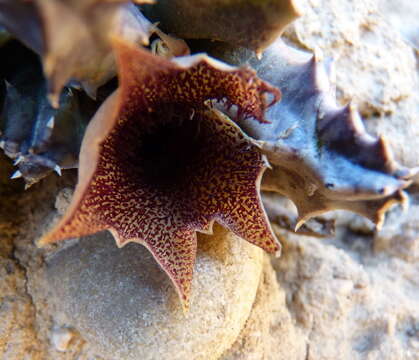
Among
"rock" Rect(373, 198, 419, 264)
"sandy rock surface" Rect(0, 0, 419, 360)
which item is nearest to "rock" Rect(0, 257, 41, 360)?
"sandy rock surface" Rect(0, 0, 419, 360)

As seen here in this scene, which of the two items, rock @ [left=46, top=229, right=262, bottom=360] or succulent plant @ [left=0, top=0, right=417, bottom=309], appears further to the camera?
rock @ [left=46, top=229, right=262, bottom=360]

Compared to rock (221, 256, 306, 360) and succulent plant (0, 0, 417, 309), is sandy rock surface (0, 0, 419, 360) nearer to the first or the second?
rock (221, 256, 306, 360)

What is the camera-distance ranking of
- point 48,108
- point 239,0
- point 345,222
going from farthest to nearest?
point 345,222, point 48,108, point 239,0

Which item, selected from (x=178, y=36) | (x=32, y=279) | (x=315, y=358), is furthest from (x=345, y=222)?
(x=32, y=279)

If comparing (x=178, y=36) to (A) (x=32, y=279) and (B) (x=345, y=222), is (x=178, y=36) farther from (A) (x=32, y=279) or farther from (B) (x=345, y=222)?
(B) (x=345, y=222)

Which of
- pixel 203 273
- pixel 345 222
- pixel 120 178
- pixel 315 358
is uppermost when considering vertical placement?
pixel 120 178

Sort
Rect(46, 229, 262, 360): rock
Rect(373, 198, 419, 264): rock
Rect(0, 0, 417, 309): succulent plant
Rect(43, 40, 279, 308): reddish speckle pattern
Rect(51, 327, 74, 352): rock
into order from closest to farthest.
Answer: Rect(0, 0, 417, 309): succulent plant → Rect(43, 40, 279, 308): reddish speckle pattern → Rect(46, 229, 262, 360): rock → Rect(51, 327, 74, 352): rock → Rect(373, 198, 419, 264): rock

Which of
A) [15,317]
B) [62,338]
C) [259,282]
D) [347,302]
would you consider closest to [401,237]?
[347,302]

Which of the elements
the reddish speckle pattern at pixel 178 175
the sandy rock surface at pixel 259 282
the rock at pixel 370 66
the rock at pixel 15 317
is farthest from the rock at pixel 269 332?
the rock at pixel 370 66
